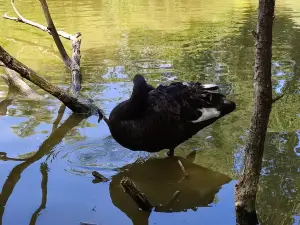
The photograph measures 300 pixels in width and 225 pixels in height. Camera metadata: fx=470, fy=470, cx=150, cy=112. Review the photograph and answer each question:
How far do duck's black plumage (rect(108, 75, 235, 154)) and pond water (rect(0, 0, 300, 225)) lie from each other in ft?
1.40

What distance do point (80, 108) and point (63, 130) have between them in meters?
0.68

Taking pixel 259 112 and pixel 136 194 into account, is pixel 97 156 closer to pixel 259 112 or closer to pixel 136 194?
pixel 136 194

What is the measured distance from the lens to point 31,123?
6.71 m

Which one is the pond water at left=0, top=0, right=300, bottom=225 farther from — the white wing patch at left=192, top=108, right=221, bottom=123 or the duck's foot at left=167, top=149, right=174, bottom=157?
the white wing patch at left=192, top=108, right=221, bottom=123

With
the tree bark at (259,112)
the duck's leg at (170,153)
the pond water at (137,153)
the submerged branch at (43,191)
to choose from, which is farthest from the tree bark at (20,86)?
the tree bark at (259,112)

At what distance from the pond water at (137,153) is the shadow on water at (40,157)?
0.01 metres

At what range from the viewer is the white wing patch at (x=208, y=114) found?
5.27 meters

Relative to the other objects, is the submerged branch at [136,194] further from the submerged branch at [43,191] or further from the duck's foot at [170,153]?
the duck's foot at [170,153]

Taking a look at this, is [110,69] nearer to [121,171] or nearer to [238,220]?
[121,171]

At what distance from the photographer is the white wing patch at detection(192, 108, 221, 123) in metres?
5.27

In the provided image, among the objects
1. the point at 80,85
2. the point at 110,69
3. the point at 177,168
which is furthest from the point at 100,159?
the point at 110,69

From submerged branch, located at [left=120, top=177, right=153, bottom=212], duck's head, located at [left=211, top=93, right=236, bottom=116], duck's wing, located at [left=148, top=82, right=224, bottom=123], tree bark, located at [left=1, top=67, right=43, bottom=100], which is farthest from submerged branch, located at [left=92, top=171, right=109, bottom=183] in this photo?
tree bark, located at [left=1, top=67, right=43, bottom=100]

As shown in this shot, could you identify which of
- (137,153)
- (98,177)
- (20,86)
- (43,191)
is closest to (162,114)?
(137,153)

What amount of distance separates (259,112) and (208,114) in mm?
1924
